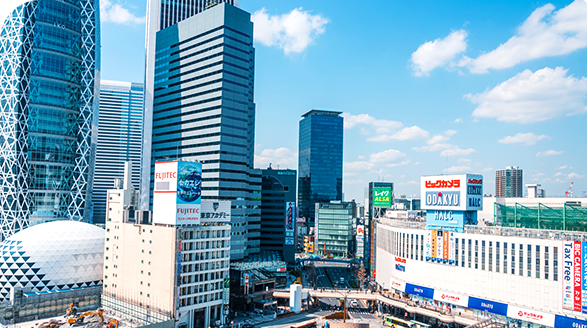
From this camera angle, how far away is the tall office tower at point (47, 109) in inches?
5438

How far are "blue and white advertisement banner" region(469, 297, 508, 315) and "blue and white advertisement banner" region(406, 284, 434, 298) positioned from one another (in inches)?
367

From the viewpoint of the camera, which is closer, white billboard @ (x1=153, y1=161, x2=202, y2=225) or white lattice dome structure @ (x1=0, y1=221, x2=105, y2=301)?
white billboard @ (x1=153, y1=161, x2=202, y2=225)

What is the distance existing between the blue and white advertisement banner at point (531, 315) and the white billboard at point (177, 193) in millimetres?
64461

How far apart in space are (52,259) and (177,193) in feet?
138

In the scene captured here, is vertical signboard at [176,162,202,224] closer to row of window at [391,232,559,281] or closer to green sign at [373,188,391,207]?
row of window at [391,232,559,281]

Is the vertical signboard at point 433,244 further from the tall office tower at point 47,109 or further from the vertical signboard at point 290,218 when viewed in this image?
the tall office tower at point 47,109

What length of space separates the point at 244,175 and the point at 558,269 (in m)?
92.9

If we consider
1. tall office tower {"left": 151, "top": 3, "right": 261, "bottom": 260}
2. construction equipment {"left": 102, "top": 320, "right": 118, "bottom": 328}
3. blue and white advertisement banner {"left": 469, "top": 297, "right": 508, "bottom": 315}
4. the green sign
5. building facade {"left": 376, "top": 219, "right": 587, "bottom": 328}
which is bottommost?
construction equipment {"left": 102, "top": 320, "right": 118, "bottom": 328}

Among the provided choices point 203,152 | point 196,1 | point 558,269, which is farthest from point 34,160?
point 558,269

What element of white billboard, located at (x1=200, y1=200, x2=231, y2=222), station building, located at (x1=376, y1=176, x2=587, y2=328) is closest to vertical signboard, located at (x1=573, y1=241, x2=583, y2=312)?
station building, located at (x1=376, y1=176, x2=587, y2=328)

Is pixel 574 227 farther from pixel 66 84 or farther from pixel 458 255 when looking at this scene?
pixel 66 84

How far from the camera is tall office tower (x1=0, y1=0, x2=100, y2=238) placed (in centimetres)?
13812

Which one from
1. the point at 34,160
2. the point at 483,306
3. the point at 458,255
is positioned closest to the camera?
the point at 483,306

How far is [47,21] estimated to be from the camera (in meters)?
147
